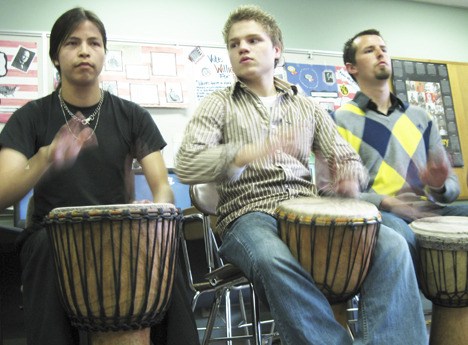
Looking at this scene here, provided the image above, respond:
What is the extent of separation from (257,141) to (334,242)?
51 centimetres

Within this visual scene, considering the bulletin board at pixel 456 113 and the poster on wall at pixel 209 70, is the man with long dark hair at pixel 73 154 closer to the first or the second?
the poster on wall at pixel 209 70

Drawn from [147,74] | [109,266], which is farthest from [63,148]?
[147,74]

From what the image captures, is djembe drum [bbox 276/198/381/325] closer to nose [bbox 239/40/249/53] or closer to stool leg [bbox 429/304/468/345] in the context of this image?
stool leg [bbox 429/304/468/345]

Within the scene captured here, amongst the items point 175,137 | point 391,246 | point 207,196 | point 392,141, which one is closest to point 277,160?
point 207,196

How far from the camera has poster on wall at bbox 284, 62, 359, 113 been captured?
14.9 feet

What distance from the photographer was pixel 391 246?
151 centimetres

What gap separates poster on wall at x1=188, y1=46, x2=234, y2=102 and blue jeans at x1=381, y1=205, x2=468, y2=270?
7.99 feet

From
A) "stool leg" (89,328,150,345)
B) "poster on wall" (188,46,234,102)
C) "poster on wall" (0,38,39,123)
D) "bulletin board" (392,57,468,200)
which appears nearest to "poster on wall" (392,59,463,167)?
"bulletin board" (392,57,468,200)

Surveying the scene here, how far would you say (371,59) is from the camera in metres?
2.49

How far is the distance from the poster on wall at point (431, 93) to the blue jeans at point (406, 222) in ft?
9.75

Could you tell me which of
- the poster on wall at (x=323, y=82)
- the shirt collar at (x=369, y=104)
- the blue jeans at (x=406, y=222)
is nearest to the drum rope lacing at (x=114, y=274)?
the blue jeans at (x=406, y=222)

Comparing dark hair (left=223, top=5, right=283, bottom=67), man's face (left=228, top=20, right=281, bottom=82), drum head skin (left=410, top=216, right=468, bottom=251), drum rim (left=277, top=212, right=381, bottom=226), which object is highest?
dark hair (left=223, top=5, right=283, bottom=67)

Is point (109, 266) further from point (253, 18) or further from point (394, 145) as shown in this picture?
point (394, 145)

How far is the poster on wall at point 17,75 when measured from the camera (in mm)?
3623
